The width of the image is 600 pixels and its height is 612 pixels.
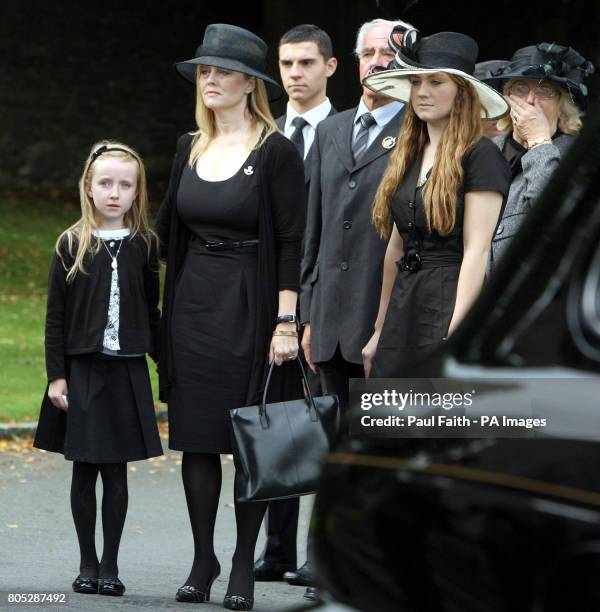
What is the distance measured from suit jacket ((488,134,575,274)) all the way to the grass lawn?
5.68 meters

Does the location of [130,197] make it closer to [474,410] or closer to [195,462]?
[195,462]

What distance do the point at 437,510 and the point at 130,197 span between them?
4432mm

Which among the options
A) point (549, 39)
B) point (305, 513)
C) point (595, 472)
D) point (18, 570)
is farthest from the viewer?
point (549, 39)

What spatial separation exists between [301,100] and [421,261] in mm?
2000

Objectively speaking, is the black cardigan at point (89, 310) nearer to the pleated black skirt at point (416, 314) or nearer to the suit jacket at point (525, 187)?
the pleated black skirt at point (416, 314)

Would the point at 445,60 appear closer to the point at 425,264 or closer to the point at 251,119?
the point at 425,264

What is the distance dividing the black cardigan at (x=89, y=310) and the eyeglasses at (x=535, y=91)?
1729mm

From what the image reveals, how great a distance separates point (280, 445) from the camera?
5.46m

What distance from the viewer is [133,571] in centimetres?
666

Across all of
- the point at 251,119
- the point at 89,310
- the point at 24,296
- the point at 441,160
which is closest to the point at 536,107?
the point at 441,160

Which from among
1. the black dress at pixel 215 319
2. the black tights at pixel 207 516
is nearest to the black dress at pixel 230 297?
the black dress at pixel 215 319

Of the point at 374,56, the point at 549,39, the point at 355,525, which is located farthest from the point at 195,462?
the point at 549,39

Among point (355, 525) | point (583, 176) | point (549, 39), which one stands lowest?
point (355, 525)

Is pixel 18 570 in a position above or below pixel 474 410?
below
